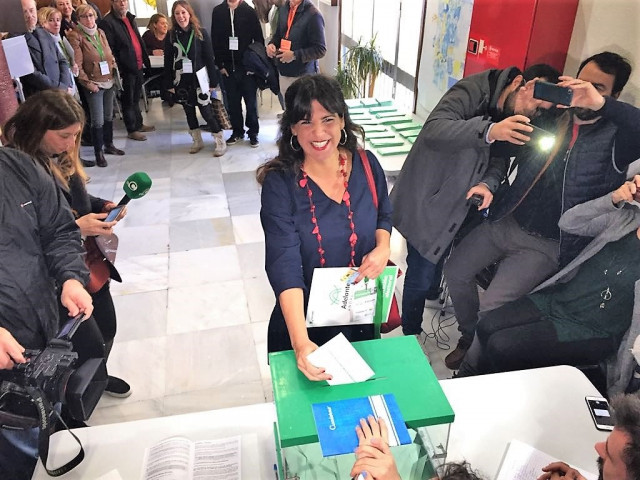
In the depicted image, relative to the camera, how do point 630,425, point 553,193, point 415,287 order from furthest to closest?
point 415,287
point 553,193
point 630,425

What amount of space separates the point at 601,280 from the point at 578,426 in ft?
2.31

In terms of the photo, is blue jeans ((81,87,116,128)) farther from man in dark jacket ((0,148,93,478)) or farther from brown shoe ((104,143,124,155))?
man in dark jacket ((0,148,93,478))

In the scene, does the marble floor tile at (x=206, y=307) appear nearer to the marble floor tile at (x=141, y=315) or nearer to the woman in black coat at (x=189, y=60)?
the marble floor tile at (x=141, y=315)

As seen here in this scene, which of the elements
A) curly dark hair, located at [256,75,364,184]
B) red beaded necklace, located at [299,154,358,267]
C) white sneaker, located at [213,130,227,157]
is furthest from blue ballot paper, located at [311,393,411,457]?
white sneaker, located at [213,130,227,157]

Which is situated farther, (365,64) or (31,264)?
(365,64)

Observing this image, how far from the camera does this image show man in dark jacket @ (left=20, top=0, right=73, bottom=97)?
14.0 feet

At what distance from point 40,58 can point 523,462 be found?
4.63 m

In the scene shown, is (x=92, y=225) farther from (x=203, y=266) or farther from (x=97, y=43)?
(x=97, y=43)

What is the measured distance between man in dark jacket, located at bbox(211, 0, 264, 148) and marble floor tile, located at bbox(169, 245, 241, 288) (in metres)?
2.37

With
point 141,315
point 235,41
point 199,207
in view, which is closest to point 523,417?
point 141,315

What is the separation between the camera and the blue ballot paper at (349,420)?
3.77 feet

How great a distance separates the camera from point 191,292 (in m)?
3.46

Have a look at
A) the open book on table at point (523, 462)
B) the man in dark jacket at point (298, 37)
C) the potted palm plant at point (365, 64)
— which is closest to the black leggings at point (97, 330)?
the open book on table at point (523, 462)

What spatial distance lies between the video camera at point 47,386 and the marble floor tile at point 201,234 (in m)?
2.54
